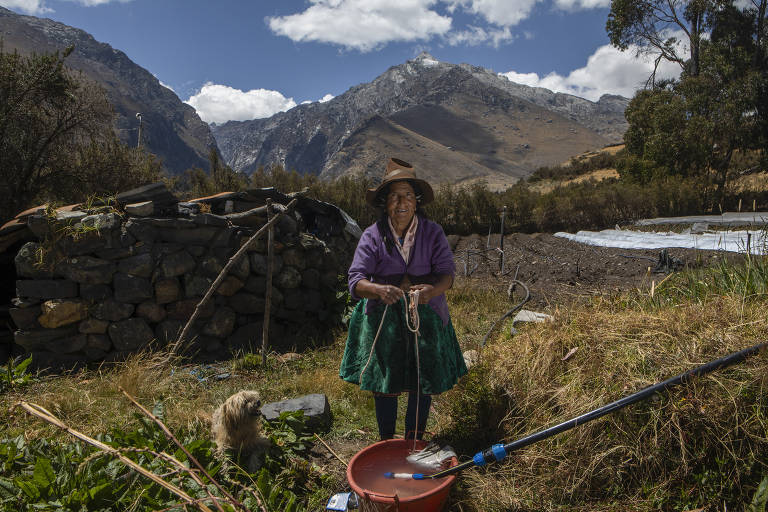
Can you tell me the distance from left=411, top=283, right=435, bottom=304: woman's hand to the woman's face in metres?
0.40

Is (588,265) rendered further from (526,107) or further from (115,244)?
(526,107)

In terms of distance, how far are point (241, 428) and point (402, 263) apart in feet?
4.59

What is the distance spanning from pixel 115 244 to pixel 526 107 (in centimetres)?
17351

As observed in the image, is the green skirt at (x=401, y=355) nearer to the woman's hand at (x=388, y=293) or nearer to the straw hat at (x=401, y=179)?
the woman's hand at (x=388, y=293)

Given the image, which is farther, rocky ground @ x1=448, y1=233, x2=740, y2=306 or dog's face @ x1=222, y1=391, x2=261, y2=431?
rocky ground @ x1=448, y1=233, x2=740, y2=306

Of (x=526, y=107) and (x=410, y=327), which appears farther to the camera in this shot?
(x=526, y=107)

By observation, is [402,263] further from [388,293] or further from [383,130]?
[383,130]

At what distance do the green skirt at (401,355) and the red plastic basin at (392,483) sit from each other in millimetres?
305

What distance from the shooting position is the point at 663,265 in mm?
9094

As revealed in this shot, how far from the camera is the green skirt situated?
2.42m

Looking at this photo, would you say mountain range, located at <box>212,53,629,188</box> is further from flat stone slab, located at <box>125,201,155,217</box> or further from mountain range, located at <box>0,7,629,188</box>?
flat stone slab, located at <box>125,201,155,217</box>

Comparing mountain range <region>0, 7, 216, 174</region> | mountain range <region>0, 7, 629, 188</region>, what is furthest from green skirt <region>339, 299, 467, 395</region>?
mountain range <region>0, 7, 216, 174</region>

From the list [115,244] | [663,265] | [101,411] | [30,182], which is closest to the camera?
[101,411]

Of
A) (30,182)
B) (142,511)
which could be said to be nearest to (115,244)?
(142,511)
